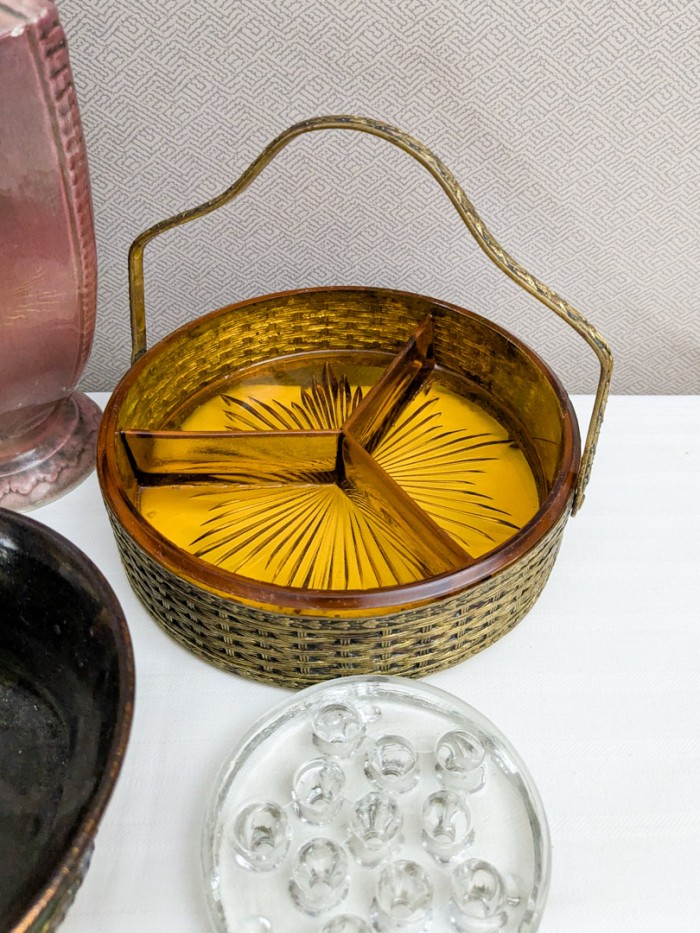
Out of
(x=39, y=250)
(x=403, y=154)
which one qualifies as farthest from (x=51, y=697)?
(x=403, y=154)

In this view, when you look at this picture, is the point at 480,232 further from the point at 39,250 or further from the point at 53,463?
the point at 53,463

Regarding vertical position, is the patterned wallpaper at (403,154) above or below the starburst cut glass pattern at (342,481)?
above

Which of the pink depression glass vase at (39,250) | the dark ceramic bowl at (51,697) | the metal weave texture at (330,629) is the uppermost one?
the pink depression glass vase at (39,250)

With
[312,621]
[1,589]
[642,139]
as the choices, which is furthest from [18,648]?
[642,139]

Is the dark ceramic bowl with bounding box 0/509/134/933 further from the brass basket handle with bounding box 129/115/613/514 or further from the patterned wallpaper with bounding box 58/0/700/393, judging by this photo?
the patterned wallpaper with bounding box 58/0/700/393

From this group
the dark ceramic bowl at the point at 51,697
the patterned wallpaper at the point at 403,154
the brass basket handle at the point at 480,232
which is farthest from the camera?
the patterned wallpaper at the point at 403,154

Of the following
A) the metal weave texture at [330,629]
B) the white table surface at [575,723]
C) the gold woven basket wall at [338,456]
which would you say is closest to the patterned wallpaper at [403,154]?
the gold woven basket wall at [338,456]

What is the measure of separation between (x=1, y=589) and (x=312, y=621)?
22 cm

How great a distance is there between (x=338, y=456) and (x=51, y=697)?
291 mm

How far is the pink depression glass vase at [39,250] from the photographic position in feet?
1.82

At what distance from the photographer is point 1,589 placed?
56 cm

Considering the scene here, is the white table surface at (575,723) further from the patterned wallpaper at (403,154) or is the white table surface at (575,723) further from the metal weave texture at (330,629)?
the patterned wallpaper at (403,154)

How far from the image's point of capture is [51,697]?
56 centimetres

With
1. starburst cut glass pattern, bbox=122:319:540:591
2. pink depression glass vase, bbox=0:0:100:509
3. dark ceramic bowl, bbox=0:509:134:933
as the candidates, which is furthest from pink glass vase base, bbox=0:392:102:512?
dark ceramic bowl, bbox=0:509:134:933
